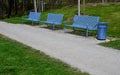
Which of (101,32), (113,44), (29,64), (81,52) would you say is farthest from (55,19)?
(29,64)

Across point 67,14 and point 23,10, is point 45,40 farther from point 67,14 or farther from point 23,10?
point 23,10

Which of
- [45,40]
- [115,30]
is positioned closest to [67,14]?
[115,30]

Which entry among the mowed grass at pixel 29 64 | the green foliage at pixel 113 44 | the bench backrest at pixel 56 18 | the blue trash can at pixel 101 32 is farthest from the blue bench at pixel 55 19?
the mowed grass at pixel 29 64

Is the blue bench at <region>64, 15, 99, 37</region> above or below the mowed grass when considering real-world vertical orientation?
above

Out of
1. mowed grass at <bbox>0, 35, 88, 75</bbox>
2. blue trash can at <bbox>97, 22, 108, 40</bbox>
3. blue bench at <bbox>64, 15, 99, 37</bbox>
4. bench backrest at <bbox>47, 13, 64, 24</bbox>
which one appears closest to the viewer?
mowed grass at <bbox>0, 35, 88, 75</bbox>

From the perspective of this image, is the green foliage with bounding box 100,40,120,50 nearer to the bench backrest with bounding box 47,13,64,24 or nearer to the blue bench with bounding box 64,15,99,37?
the blue bench with bounding box 64,15,99,37

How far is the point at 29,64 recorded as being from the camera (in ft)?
26.5

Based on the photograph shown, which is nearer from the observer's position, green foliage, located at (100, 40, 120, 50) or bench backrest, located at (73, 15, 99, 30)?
green foliage, located at (100, 40, 120, 50)

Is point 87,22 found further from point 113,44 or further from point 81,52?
point 81,52

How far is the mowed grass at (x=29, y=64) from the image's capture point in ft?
23.9

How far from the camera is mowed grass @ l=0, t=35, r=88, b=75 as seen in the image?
7281mm

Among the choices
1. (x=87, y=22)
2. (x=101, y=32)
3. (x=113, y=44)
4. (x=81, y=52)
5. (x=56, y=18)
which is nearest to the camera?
(x=81, y=52)

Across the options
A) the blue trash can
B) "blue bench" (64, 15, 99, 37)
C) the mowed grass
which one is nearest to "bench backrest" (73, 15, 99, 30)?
"blue bench" (64, 15, 99, 37)

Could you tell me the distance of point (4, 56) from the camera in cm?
920
